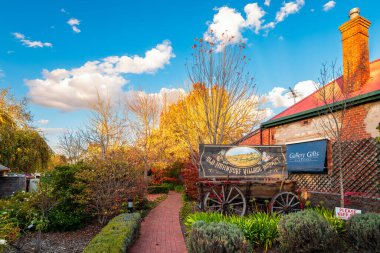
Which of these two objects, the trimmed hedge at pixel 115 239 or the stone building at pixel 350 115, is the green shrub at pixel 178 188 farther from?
the trimmed hedge at pixel 115 239

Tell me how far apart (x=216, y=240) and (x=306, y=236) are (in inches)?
79.3

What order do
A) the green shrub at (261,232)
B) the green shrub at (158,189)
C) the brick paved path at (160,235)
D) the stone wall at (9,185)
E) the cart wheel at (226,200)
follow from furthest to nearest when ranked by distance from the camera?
1. the green shrub at (158,189)
2. the stone wall at (9,185)
3. the cart wheel at (226,200)
4. the brick paved path at (160,235)
5. the green shrub at (261,232)

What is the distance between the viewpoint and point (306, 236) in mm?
5559

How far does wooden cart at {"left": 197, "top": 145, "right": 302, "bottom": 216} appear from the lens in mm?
8688

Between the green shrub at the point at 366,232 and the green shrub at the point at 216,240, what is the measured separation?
8.70ft

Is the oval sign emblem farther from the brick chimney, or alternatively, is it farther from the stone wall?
the stone wall

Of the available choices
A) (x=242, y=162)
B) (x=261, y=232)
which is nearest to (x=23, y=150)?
(x=242, y=162)

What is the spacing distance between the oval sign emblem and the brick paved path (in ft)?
9.17

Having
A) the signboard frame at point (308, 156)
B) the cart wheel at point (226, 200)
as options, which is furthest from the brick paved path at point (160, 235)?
the signboard frame at point (308, 156)

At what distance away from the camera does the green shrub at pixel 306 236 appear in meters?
5.54

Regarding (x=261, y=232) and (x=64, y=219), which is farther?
(x=64, y=219)

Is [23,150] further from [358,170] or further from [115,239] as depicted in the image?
[358,170]

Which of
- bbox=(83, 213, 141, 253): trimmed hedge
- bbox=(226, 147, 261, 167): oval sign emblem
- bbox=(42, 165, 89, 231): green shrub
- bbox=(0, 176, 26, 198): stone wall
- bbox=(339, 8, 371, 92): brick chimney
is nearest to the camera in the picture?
bbox=(83, 213, 141, 253): trimmed hedge

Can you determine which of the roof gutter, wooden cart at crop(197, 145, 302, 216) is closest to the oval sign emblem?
wooden cart at crop(197, 145, 302, 216)
